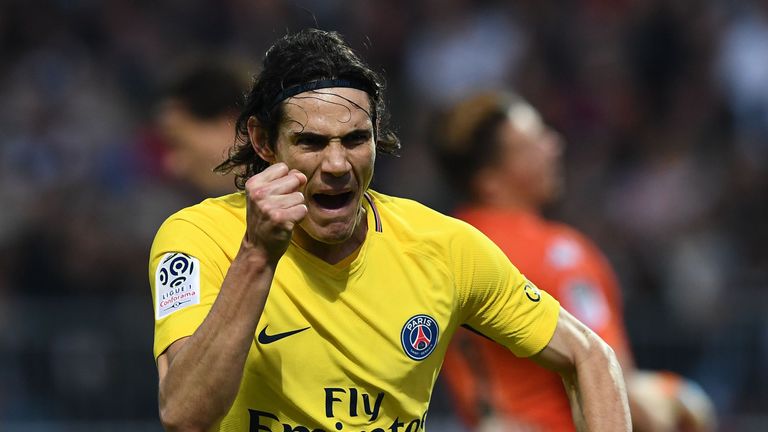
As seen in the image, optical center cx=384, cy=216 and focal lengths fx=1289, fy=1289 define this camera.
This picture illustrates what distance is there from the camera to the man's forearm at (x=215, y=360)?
329 cm

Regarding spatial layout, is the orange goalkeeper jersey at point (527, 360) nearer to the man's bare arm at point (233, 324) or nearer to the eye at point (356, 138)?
the eye at point (356, 138)

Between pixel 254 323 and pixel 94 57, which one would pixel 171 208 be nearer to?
pixel 94 57

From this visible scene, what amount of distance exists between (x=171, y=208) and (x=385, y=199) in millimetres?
6713

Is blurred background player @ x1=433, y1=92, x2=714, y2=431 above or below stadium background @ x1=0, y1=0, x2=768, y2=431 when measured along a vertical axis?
below

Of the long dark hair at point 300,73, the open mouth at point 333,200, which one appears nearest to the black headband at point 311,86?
the long dark hair at point 300,73

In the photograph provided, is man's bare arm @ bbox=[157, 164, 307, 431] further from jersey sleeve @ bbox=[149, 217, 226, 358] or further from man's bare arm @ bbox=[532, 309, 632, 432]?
man's bare arm @ bbox=[532, 309, 632, 432]

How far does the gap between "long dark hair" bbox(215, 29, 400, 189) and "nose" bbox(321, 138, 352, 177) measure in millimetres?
196

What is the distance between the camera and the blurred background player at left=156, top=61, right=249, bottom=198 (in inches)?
237

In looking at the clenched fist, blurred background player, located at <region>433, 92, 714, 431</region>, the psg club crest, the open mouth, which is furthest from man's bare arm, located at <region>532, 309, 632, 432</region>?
blurred background player, located at <region>433, 92, 714, 431</region>

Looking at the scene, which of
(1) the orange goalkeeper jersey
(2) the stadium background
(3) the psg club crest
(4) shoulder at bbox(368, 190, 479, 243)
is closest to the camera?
(3) the psg club crest

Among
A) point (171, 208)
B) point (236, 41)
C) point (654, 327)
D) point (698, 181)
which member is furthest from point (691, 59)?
point (171, 208)

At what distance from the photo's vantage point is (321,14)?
12094 millimetres

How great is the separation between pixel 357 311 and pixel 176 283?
1.81 feet

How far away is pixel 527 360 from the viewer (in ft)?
18.9
